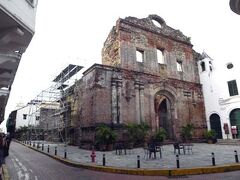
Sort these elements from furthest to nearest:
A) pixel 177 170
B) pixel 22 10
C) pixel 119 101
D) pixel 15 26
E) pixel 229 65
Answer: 1. pixel 229 65
2. pixel 119 101
3. pixel 177 170
4. pixel 22 10
5. pixel 15 26

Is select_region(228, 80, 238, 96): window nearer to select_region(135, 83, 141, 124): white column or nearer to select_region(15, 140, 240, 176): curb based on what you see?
select_region(135, 83, 141, 124): white column

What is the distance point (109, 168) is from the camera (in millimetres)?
8688

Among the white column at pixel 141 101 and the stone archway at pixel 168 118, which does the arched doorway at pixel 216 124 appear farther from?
the white column at pixel 141 101

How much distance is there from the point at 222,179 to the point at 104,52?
1761 centimetres

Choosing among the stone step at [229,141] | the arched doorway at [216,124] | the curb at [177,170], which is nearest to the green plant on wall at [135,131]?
the curb at [177,170]

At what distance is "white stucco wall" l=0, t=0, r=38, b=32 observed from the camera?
4.69 metres

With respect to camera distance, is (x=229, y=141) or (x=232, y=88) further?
(x=232, y=88)

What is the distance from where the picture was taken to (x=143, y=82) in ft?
63.6

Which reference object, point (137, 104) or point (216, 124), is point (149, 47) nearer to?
point (137, 104)

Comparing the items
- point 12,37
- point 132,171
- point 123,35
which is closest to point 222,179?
point 132,171

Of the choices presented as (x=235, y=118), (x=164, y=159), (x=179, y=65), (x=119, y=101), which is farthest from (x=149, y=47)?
(x=164, y=159)

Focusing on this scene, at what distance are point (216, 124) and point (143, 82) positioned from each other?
951 cm

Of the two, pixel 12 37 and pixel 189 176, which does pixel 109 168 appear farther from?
pixel 12 37

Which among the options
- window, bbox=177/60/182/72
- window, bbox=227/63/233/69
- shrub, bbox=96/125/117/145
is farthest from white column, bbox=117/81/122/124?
window, bbox=227/63/233/69
